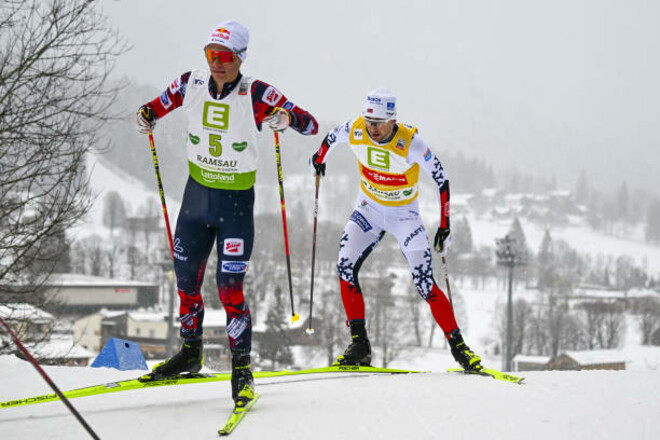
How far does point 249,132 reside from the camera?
474 cm

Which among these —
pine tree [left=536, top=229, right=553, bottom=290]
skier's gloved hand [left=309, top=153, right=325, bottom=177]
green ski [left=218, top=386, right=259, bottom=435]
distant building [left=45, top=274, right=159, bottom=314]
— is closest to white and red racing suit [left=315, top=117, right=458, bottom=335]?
skier's gloved hand [left=309, top=153, right=325, bottom=177]

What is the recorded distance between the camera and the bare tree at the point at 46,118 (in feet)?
28.6

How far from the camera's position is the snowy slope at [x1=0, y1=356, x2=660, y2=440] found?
4152 millimetres

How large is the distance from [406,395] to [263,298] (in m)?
57.7

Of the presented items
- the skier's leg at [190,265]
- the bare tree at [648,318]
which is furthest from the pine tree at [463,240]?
the skier's leg at [190,265]

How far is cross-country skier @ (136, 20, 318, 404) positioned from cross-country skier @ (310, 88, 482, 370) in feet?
4.40

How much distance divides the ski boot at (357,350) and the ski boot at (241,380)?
1720 mm

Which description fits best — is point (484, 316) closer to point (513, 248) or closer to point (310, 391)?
point (513, 248)

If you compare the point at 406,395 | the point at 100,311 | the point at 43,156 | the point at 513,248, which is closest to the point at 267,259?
the point at 100,311

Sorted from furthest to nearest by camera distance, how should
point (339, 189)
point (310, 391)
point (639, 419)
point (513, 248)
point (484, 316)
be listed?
point (339, 189) < point (484, 316) < point (513, 248) < point (310, 391) < point (639, 419)

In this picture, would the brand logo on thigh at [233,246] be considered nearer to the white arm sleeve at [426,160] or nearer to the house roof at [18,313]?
the white arm sleeve at [426,160]

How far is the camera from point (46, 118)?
902cm

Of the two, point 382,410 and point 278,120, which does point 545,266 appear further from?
point 278,120

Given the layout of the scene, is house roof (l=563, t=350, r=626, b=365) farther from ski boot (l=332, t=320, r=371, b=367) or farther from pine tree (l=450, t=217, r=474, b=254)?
pine tree (l=450, t=217, r=474, b=254)
